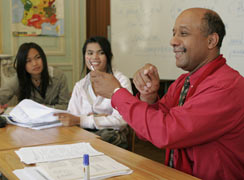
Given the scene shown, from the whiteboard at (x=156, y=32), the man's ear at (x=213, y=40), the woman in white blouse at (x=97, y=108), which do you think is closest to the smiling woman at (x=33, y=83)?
the woman in white blouse at (x=97, y=108)

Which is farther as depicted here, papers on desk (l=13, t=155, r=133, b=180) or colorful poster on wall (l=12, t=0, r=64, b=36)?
colorful poster on wall (l=12, t=0, r=64, b=36)

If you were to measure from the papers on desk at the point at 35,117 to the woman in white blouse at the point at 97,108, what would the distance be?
57mm

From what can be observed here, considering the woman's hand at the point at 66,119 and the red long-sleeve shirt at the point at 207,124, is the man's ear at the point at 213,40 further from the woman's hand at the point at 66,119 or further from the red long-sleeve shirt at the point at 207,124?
the woman's hand at the point at 66,119

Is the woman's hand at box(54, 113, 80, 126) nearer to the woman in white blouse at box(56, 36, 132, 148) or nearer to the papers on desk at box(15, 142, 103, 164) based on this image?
the woman in white blouse at box(56, 36, 132, 148)

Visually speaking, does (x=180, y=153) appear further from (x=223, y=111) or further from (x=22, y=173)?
(x=22, y=173)

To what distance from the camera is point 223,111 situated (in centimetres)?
118

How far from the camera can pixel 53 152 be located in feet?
Result: 4.55

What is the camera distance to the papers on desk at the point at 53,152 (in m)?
1.28

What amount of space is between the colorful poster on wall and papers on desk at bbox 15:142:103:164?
9.86ft

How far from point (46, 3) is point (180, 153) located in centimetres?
349

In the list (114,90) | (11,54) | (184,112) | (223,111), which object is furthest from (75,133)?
(11,54)

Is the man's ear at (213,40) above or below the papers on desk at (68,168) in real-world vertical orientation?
above

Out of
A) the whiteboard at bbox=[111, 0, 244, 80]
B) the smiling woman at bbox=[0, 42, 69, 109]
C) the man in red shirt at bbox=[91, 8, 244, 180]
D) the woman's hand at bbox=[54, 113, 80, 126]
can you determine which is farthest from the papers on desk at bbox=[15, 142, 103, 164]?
the whiteboard at bbox=[111, 0, 244, 80]

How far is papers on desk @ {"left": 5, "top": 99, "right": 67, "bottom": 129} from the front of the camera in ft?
6.47
